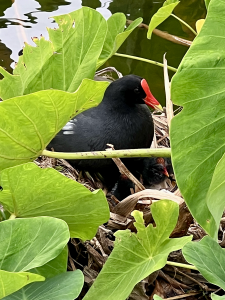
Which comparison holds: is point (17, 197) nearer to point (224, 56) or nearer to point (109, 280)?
point (109, 280)

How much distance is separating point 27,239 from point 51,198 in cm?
10

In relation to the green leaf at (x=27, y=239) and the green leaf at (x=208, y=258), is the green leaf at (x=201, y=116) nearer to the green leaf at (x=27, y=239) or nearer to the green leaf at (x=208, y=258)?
the green leaf at (x=208, y=258)

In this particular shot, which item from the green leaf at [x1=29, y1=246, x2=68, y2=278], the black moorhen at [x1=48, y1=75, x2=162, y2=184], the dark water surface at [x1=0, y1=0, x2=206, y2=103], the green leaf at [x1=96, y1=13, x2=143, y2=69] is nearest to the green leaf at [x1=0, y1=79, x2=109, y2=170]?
the green leaf at [x1=29, y1=246, x2=68, y2=278]

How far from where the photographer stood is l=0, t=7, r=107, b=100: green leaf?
913 mm

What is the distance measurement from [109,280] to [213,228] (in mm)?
194

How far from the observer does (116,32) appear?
4.16 ft

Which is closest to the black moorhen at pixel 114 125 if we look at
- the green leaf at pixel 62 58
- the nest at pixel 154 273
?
the nest at pixel 154 273

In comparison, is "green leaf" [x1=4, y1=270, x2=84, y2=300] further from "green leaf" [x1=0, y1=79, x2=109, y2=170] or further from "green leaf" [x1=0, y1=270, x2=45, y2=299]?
"green leaf" [x1=0, y1=79, x2=109, y2=170]

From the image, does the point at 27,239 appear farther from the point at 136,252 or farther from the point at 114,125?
the point at 114,125

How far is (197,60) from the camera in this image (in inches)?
27.0

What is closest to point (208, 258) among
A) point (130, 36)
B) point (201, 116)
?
point (201, 116)

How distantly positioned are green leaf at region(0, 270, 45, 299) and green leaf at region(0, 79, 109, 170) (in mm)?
267

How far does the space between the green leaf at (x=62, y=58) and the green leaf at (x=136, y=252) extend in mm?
303

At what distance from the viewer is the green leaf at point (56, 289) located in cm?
66
